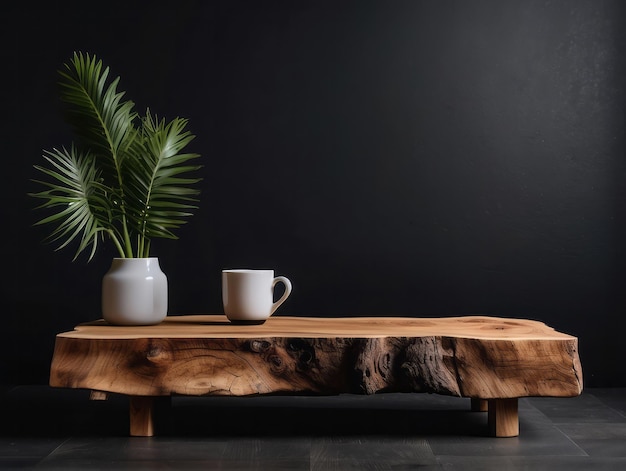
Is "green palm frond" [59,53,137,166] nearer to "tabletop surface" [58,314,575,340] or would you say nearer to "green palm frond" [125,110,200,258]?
"green palm frond" [125,110,200,258]

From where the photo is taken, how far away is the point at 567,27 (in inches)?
117

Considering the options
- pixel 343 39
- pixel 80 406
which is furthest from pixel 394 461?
pixel 343 39

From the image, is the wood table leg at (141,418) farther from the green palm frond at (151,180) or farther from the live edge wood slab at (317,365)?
the green palm frond at (151,180)

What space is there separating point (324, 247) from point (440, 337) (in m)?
1.10

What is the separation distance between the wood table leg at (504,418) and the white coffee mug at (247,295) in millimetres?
677

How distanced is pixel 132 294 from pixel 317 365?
576mm

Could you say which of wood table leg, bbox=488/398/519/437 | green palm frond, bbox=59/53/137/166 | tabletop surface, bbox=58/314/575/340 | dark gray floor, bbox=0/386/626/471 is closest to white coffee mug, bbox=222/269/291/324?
tabletop surface, bbox=58/314/575/340

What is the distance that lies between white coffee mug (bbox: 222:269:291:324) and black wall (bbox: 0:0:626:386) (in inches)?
31.4

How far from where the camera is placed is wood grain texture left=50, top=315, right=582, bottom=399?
1915mm

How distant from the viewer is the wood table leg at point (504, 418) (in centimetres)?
208

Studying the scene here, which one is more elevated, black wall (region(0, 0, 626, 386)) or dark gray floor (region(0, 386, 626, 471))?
black wall (region(0, 0, 626, 386))

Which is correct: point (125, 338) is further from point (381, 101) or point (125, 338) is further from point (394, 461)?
point (381, 101)

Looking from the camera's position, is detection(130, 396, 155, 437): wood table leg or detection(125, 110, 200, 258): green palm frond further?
detection(125, 110, 200, 258): green palm frond

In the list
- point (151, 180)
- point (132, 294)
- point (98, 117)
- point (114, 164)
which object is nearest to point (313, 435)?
point (132, 294)
